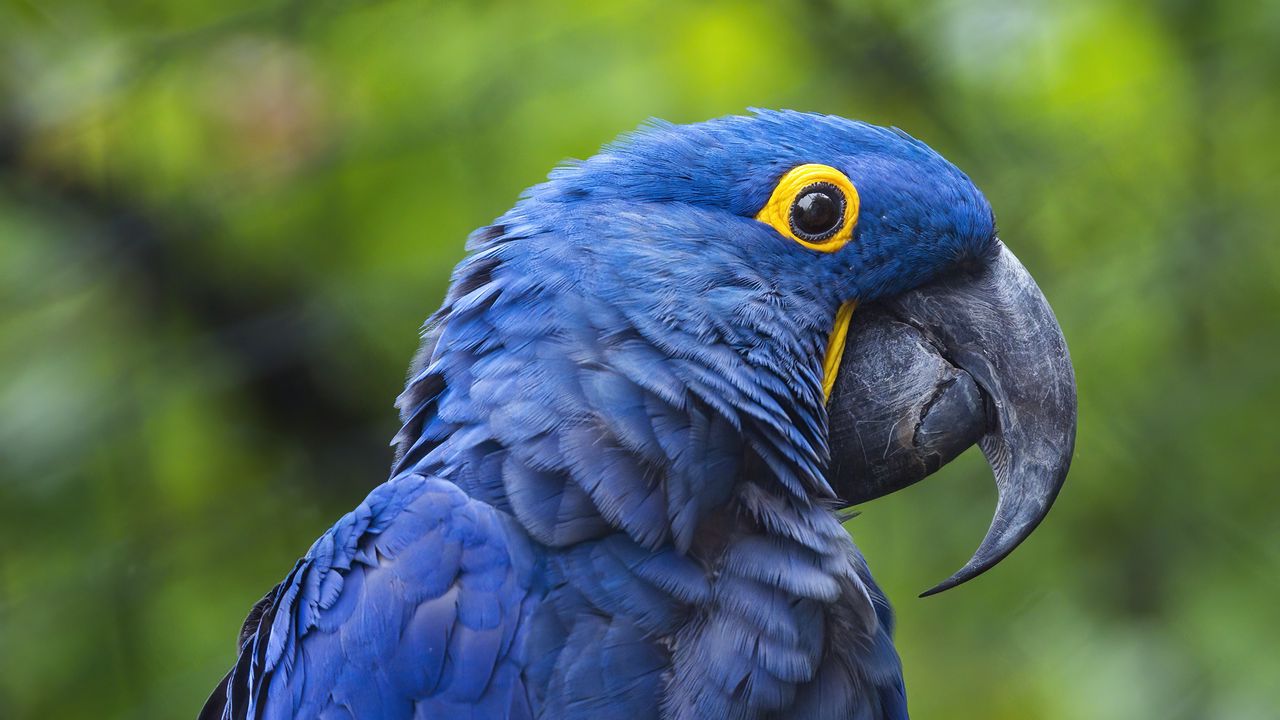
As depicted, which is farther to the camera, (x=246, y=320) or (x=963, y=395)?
(x=246, y=320)

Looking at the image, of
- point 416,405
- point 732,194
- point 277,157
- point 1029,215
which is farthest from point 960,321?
point 277,157

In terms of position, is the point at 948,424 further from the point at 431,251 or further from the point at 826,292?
the point at 431,251

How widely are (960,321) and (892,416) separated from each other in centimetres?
14

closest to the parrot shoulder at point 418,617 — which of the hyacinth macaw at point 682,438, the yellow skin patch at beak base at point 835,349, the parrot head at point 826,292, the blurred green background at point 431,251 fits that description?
the hyacinth macaw at point 682,438

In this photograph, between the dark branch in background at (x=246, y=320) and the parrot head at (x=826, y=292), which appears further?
the dark branch in background at (x=246, y=320)

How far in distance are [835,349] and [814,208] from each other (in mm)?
166

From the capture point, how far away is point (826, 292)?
4.41 feet

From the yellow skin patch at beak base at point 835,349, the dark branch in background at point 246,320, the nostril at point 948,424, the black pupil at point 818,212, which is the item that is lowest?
the dark branch in background at point 246,320

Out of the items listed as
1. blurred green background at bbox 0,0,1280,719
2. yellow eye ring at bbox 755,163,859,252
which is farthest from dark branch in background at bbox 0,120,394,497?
yellow eye ring at bbox 755,163,859,252

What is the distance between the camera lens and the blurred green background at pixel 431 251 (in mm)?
2705

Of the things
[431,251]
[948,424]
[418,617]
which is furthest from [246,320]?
[948,424]

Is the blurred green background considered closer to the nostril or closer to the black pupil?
the black pupil

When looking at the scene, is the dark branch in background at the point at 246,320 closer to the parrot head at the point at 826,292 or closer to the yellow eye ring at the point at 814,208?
the parrot head at the point at 826,292

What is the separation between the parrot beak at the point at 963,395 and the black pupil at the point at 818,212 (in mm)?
120
